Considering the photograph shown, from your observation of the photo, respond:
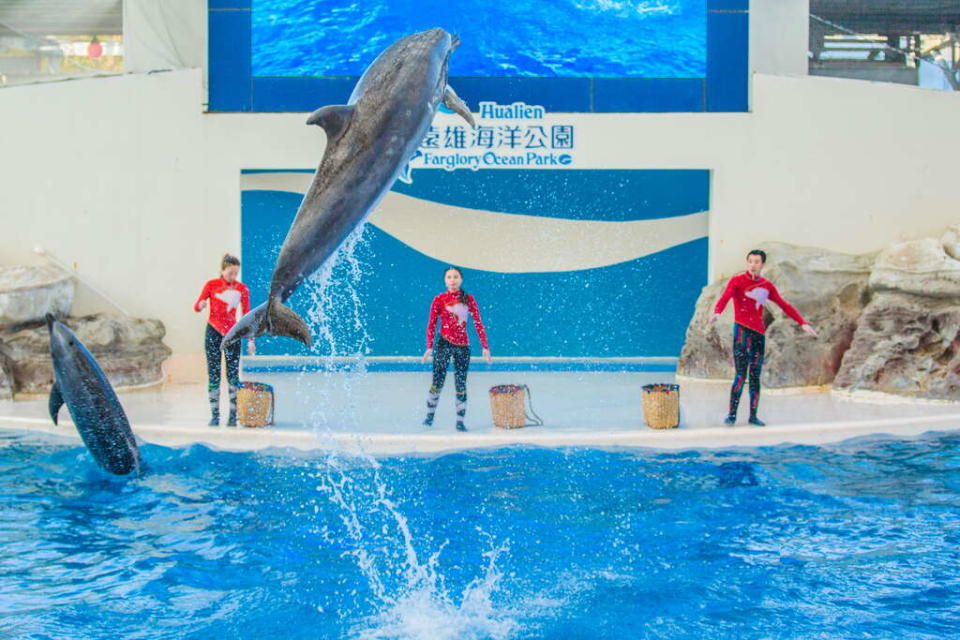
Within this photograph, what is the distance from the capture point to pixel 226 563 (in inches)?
204

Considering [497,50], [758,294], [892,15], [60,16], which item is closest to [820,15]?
[892,15]

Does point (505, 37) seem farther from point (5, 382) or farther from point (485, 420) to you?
point (5, 382)

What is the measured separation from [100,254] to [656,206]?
6.59 metres

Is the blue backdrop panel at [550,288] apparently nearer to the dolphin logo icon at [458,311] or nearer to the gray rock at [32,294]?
the gray rock at [32,294]

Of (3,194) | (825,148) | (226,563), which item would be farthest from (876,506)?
(3,194)

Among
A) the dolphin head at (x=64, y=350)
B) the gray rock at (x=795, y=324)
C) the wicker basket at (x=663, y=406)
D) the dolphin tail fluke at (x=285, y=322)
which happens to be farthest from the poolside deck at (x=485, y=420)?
the dolphin tail fluke at (x=285, y=322)

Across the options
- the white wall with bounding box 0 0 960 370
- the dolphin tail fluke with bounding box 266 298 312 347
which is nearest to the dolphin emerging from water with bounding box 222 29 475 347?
the dolphin tail fluke with bounding box 266 298 312 347

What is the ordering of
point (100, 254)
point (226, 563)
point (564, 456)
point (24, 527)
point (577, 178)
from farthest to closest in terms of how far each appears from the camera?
1. point (577, 178)
2. point (100, 254)
3. point (564, 456)
4. point (24, 527)
5. point (226, 563)

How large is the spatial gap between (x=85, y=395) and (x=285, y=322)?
2.97m

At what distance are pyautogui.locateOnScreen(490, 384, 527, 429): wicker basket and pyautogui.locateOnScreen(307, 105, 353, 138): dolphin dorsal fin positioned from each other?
437 cm

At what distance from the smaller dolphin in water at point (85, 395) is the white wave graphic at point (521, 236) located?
254 inches

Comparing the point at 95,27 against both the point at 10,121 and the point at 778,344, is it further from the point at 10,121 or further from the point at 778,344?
the point at 778,344

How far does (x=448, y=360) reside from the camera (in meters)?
7.85

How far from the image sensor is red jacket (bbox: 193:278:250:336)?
7.80 metres
